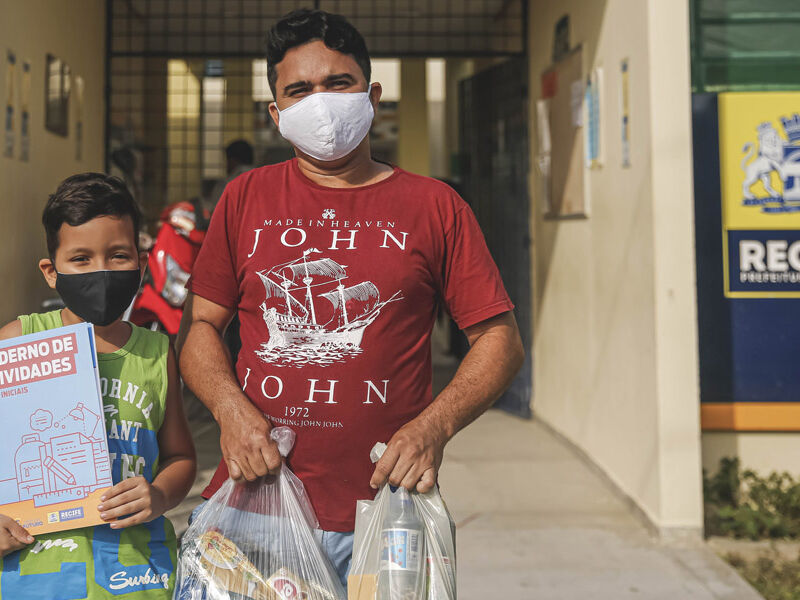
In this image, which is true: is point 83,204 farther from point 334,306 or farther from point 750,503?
point 750,503

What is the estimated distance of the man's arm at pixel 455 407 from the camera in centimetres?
179

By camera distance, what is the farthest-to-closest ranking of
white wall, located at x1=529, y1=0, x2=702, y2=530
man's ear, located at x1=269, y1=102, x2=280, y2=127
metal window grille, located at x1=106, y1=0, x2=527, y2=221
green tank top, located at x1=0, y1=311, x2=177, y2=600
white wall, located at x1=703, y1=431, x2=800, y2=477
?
1. metal window grille, located at x1=106, y1=0, x2=527, y2=221
2. white wall, located at x1=703, y1=431, x2=800, y2=477
3. white wall, located at x1=529, y1=0, x2=702, y2=530
4. man's ear, located at x1=269, y1=102, x2=280, y2=127
5. green tank top, located at x1=0, y1=311, x2=177, y2=600

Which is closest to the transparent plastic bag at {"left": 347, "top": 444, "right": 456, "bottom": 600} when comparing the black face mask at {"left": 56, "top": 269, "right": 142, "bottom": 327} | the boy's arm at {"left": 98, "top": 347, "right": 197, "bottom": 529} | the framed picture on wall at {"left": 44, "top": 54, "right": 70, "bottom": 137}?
the boy's arm at {"left": 98, "top": 347, "right": 197, "bottom": 529}

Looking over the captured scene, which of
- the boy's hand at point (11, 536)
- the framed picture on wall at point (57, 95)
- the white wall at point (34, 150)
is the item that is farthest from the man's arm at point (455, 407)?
the framed picture on wall at point (57, 95)

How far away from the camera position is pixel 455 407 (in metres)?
1.88

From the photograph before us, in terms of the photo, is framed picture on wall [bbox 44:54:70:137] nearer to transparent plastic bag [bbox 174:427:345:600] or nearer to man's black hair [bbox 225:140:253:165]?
man's black hair [bbox 225:140:253:165]

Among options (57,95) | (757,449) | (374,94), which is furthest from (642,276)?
(57,95)

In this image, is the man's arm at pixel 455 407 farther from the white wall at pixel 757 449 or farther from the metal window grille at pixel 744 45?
the metal window grille at pixel 744 45

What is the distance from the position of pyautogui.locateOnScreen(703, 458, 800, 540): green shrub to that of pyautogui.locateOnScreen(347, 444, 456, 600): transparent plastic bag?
10.3ft

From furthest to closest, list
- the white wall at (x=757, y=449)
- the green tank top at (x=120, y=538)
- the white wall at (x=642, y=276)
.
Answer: the white wall at (x=757, y=449) < the white wall at (x=642, y=276) < the green tank top at (x=120, y=538)

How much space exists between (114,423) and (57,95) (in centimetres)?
454

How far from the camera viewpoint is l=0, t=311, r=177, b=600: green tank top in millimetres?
1833

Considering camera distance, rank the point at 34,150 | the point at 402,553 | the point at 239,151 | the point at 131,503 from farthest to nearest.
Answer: the point at 239,151 → the point at 34,150 → the point at 131,503 → the point at 402,553

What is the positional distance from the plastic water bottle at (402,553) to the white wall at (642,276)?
2.86 metres
